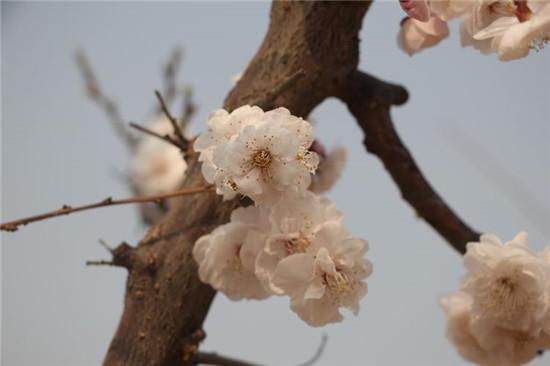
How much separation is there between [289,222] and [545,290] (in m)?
0.28

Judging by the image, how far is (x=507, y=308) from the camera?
71cm

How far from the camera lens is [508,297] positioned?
2.33 feet

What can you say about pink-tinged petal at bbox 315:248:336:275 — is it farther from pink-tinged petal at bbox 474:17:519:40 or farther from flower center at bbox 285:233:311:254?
pink-tinged petal at bbox 474:17:519:40

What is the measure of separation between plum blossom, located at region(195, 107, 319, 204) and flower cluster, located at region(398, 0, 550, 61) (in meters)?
0.20

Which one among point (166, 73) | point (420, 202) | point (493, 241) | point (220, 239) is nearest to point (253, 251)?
point (220, 239)

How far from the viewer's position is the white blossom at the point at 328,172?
114cm

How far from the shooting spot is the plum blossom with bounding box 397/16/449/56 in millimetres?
792

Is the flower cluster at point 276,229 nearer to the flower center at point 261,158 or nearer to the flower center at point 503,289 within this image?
the flower center at point 261,158

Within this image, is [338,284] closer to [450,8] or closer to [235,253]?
[235,253]

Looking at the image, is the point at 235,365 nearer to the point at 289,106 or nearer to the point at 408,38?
the point at 289,106

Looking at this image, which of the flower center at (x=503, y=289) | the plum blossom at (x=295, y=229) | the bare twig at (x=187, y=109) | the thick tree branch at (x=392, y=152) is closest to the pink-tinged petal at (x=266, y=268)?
the plum blossom at (x=295, y=229)

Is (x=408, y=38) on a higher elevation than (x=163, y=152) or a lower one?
lower

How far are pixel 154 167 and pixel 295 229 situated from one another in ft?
4.46

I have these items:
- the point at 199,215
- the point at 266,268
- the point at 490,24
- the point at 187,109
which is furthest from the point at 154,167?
the point at 490,24
